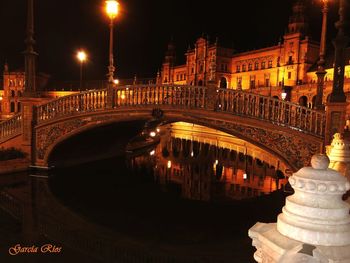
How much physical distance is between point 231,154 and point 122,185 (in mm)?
9680

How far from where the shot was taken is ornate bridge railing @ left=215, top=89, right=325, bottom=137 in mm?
10414

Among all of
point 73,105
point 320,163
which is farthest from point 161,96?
point 320,163

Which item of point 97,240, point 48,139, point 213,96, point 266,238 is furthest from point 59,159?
point 266,238

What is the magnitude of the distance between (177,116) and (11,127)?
7463 millimetres

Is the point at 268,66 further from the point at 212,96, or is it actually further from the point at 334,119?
the point at 334,119

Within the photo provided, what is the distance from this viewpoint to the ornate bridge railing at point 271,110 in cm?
1041

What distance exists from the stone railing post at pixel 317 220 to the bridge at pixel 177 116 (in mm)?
8439

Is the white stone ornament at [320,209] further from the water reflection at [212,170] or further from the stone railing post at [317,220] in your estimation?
the water reflection at [212,170]

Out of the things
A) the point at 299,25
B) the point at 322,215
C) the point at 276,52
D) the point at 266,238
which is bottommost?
the point at 266,238

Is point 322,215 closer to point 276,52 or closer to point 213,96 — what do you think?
point 213,96

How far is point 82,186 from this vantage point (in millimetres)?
12258

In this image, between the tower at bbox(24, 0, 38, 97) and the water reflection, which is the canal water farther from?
the tower at bbox(24, 0, 38, 97)

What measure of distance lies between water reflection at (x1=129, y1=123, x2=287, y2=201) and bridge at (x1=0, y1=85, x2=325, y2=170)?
2101 millimetres

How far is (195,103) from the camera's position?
12133mm
